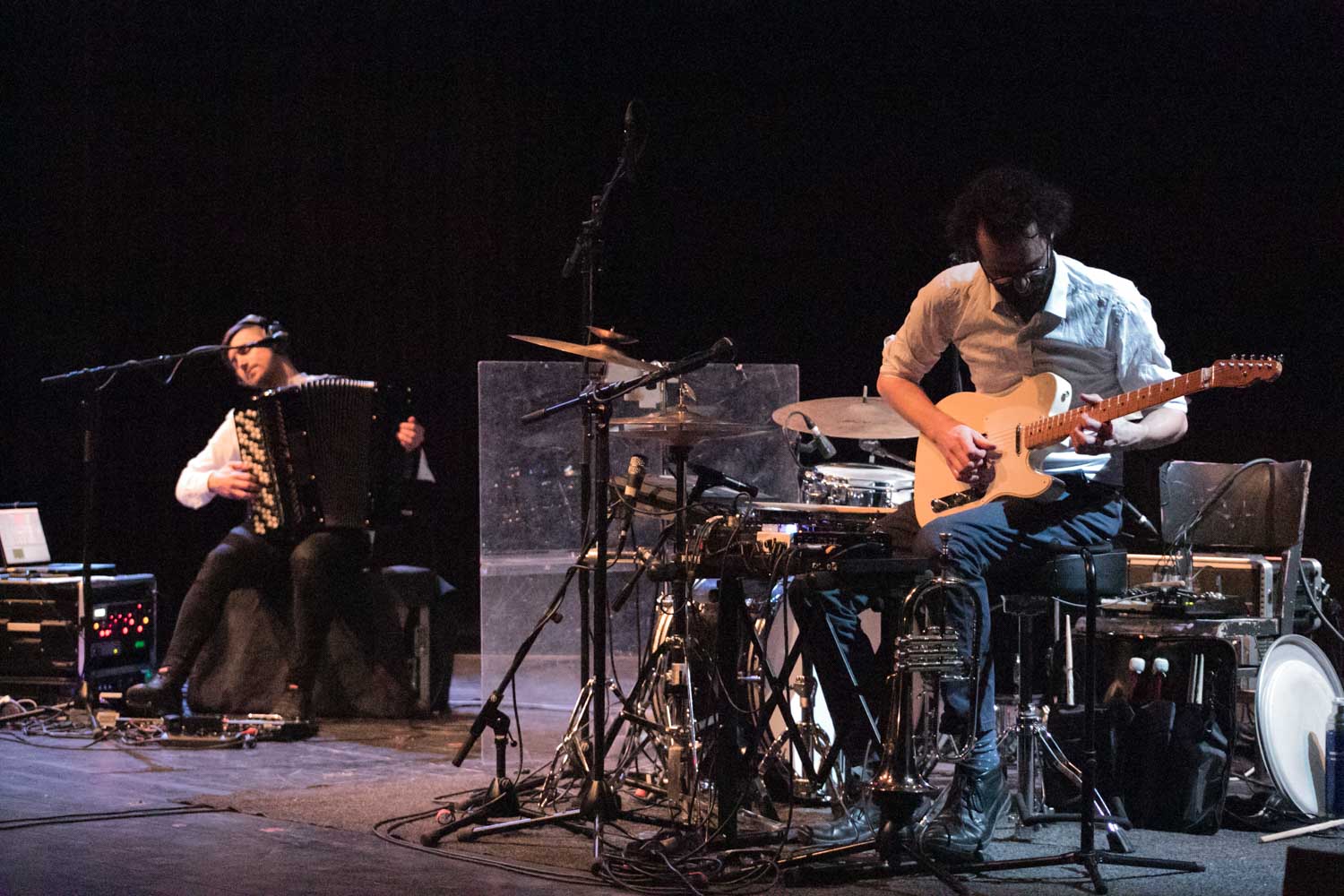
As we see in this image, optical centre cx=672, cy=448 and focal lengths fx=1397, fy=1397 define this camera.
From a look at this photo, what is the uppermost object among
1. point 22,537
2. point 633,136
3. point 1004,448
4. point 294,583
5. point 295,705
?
point 633,136

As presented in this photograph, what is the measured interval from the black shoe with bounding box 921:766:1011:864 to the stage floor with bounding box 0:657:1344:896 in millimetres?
84

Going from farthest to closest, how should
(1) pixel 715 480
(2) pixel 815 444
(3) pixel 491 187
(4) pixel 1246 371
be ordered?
1. (3) pixel 491 187
2. (2) pixel 815 444
3. (1) pixel 715 480
4. (4) pixel 1246 371

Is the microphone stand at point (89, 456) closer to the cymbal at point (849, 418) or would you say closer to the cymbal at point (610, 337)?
the cymbal at point (610, 337)

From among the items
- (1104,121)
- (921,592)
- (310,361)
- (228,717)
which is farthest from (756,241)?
(921,592)

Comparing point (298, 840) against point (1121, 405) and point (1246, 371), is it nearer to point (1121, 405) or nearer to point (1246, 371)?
point (1121, 405)

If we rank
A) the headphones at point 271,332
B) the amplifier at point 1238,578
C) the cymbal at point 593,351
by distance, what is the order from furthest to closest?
the headphones at point 271,332 → the amplifier at point 1238,578 → the cymbal at point 593,351

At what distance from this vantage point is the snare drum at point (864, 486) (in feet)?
15.1

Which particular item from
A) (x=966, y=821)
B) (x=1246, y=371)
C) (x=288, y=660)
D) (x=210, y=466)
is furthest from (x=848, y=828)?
(x=210, y=466)

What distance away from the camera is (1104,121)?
604 cm

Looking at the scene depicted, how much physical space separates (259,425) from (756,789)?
264cm

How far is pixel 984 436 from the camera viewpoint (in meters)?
3.61

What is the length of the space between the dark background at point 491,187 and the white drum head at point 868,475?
1.85m

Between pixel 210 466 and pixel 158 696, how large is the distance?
1.10 metres

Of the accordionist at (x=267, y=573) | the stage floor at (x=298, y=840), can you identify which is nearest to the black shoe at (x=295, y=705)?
the accordionist at (x=267, y=573)
